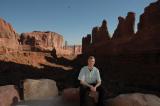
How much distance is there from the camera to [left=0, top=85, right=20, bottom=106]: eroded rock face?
5.78 metres

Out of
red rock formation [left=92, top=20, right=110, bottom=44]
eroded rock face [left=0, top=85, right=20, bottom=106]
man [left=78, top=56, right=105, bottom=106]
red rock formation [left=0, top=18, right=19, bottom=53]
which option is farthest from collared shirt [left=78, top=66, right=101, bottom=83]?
red rock formation [left=0, top=18, right=19, bottom=53]

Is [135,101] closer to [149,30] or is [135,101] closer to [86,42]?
[149,30]

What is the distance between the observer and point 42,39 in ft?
346

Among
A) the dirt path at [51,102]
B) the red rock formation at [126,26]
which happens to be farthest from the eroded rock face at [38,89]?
the red rock formation at [126,26]

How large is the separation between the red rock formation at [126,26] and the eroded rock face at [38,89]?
3365 centimetres

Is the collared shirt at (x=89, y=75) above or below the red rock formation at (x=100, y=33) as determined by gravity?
below

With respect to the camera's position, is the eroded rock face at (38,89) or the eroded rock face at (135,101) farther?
the eroded rock face at (38,89)

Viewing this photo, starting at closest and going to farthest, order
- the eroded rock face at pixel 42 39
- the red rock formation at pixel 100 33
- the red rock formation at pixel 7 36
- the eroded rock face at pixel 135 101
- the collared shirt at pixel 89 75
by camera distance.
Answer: the eroded rock face at pixel 135 101, the collared shirt at pixel 89 75, the red rock formation at pixel 100 33, the red rock formation at pixel 7 36, the eroded rock face at pixel 42 39

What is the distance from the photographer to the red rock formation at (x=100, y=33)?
50.7 metres

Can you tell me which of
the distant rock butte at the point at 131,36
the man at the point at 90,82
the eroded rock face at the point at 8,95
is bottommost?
the eroded rock face at the point at 8,95

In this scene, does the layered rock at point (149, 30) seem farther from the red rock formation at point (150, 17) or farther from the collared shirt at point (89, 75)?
the collared shirt at point (89, 75)

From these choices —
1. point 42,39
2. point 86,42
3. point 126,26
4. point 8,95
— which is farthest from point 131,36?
point 42,39

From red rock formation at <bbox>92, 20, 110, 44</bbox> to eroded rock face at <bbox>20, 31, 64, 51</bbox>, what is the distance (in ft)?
112

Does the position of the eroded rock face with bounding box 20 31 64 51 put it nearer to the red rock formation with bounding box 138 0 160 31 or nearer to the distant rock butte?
the distant rock butte
